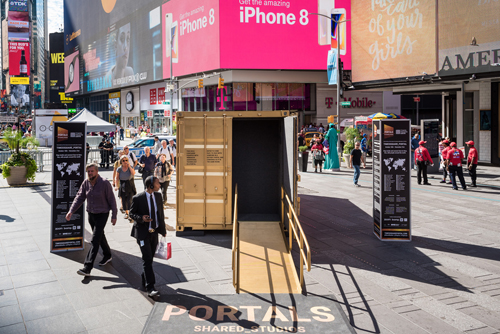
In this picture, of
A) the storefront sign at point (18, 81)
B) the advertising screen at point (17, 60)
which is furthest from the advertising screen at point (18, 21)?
the storefront sign at point (18, 81)

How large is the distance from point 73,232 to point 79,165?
1465 mm

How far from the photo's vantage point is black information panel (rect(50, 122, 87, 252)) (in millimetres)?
10055

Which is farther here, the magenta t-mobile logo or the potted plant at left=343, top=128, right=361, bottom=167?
the magenta t-mobile logo

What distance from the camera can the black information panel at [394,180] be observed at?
1101cm

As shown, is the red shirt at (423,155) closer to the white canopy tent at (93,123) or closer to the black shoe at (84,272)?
the black shoe at (84,272)

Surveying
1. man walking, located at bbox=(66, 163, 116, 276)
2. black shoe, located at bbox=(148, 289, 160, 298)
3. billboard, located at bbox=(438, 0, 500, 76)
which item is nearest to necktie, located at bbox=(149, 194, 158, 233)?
black shoe, located at bbox=(148, 289, 160, 298)

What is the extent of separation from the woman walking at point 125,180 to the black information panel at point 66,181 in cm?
299

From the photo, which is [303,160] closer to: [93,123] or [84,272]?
[93,123]

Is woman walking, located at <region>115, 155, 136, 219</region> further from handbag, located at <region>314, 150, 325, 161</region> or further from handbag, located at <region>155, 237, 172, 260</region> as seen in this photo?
handbag, located at <region>314, 150, 325, 161</region>

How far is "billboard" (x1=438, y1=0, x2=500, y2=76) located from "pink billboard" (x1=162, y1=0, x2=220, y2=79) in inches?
1039

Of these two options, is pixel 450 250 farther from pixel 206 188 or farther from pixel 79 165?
pixel 79 165

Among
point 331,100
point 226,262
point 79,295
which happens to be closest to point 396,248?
point 226,262

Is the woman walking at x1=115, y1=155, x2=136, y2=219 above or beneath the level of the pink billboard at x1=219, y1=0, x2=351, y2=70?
beneath

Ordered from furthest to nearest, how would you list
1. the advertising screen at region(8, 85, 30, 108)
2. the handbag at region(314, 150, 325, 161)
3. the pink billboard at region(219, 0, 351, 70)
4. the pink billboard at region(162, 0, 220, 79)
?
1. the advertising screen at region(8, 85, 30, 108)
2. the pink billboard at region(162, 0, 220, 79)
3. the pink billboard at region(219, 0, 351, 70)
4. the handbag at region(314, 150, 325, 161)
